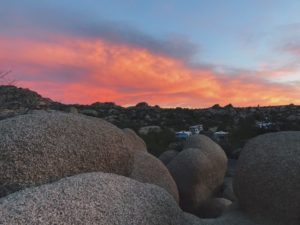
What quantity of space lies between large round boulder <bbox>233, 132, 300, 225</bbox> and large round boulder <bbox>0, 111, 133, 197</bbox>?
6.13 feet

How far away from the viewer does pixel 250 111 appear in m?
47.7

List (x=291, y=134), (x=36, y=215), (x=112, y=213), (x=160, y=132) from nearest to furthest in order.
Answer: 1. (x=36, y=215)
2. (x=112, y=213)
3. (x=291, y=134)
4. (x=160, y=132)

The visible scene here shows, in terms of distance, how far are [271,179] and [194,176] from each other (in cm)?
616

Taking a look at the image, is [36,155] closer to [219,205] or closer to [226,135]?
[219,205]

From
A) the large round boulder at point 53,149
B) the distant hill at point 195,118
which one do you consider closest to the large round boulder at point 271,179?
the large round boulder at point 53,149

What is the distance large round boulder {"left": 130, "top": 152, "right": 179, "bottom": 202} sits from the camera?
959cm

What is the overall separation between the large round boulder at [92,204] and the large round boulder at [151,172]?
3505 millimetres

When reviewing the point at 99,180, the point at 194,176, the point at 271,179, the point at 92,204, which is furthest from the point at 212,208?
the point at 92,204

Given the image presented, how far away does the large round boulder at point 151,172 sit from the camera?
9.59 metres

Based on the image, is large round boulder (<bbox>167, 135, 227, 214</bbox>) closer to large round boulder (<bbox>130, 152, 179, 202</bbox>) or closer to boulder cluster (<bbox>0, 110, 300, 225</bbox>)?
large round boulder (<bbox>130, 152, 179, 202</bbox>)

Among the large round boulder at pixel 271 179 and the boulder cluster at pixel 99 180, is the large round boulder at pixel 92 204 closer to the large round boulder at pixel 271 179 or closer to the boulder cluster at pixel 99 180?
the boulder cluster at pixel 99 180

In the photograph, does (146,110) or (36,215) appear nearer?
(36,215)

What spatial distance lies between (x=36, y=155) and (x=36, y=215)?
1595 mm

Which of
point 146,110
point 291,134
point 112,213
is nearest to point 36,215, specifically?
point 112,213
